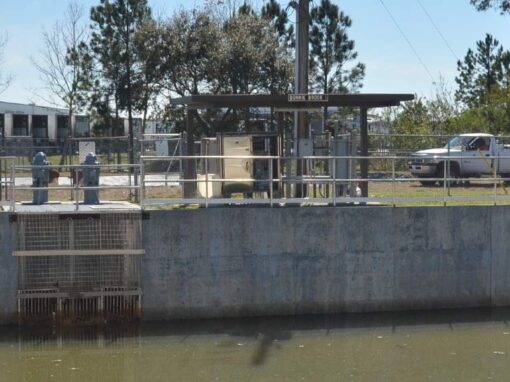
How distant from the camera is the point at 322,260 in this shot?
1833 cm

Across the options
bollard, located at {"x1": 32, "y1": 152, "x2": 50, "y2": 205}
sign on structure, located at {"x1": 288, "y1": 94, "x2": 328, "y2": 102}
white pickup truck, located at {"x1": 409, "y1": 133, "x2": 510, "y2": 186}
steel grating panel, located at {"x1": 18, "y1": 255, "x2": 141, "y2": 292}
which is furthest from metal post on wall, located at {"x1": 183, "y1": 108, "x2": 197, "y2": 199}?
white pickup truck, located at {"x1": 409, "y1": 133, "x2": 510, "y2": 186}

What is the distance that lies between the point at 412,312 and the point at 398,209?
2.20 metres

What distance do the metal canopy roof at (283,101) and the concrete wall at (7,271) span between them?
490 centimetres

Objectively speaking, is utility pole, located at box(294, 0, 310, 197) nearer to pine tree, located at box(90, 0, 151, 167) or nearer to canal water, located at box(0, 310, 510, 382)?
canal water, located at box(0, 310, 510, 382)

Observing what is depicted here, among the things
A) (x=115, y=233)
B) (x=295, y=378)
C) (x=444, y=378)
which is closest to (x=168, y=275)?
(x=115, y=233)

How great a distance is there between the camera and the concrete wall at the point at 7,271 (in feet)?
57.3

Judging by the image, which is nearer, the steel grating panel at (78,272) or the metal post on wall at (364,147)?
the steel grating panel at (78,272)

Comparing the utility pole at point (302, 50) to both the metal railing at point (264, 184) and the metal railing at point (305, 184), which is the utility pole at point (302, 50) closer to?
the metal railing at point (305, 184)

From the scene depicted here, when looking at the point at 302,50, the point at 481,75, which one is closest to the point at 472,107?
the point at 481,75

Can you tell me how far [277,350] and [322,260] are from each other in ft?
9.72

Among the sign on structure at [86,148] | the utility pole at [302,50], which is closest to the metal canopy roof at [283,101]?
the utility pole at [302,50]

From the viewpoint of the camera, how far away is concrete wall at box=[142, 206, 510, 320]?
1781 centimetres

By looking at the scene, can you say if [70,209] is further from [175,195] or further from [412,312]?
[412,312]

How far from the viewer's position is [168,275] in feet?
58.3
